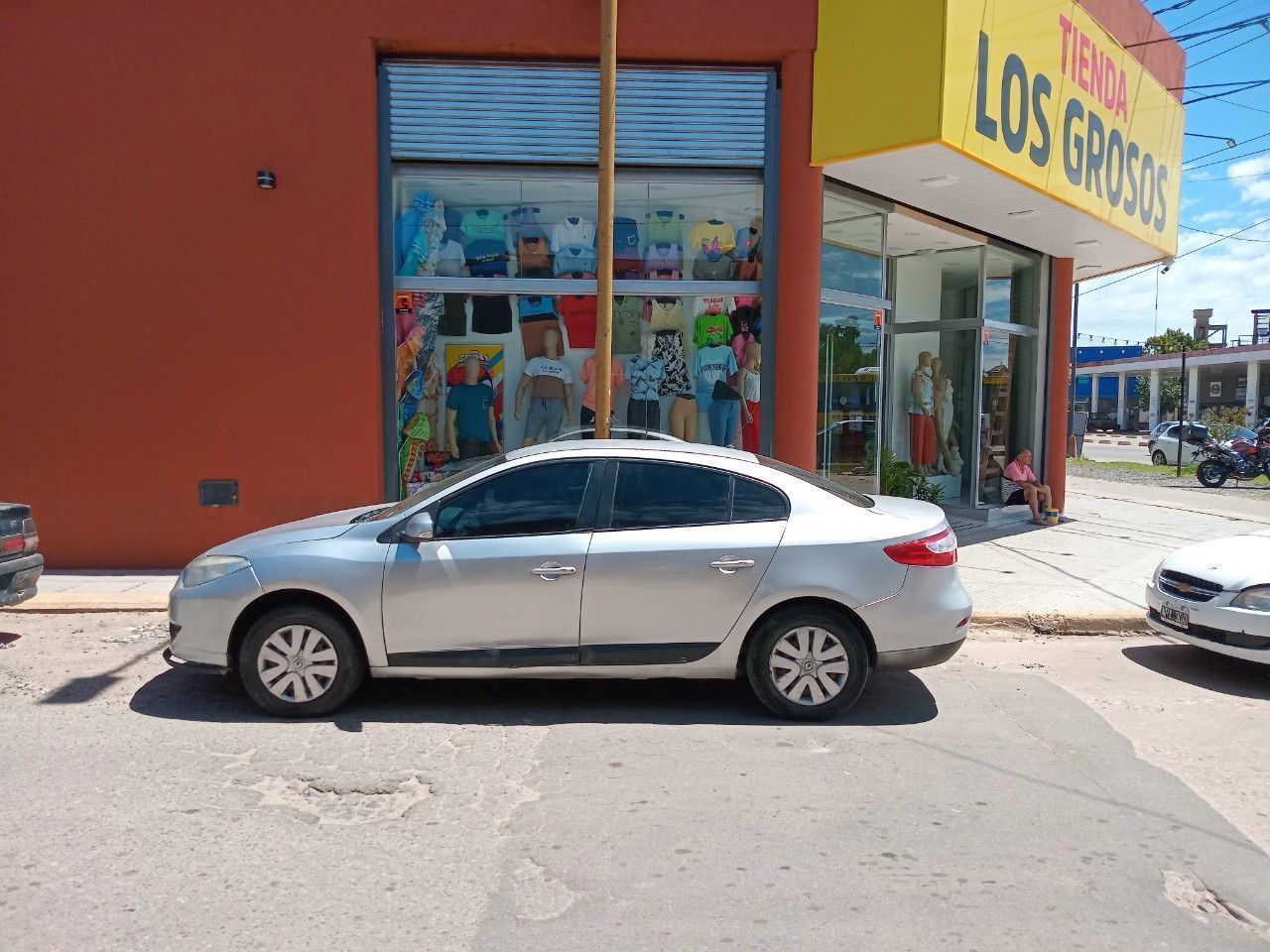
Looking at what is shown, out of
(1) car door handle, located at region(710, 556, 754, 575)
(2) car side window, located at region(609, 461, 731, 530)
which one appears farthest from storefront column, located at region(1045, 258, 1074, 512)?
(1) car door handle, located at region(710, 556, 754, 575)

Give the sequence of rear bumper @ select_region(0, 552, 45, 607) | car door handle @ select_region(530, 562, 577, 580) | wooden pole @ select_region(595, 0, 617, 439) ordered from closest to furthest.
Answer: car door handle @ select_region(530, 562, 577, 580) → rear bumper @ select_region(0, 552, 45, 607) → wooden pole @ select_region(595, 0, 617, 439)

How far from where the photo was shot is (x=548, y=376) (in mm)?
9797

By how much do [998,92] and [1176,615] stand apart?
535 cm

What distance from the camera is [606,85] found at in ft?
23.5

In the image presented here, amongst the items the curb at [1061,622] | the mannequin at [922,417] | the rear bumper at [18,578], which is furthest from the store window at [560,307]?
the mannequin at [922,417]

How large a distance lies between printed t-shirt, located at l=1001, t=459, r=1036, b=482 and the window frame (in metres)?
9.95

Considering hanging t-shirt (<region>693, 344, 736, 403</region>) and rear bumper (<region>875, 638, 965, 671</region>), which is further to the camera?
hanging t-shirt (<region>693, 344, 736, 403</region>)

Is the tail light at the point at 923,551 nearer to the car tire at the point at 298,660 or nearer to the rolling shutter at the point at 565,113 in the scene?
the car tire at the point at 298,660

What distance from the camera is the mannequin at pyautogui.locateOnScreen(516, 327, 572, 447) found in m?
9.78

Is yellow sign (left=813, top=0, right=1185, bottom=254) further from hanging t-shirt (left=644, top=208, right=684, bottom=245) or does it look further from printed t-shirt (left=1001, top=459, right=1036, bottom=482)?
printed t-shirt (left=1001, top=459, right=1036, bottom=482)

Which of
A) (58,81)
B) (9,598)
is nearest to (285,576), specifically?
(9,598)

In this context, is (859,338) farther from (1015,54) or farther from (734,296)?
(1015,54)

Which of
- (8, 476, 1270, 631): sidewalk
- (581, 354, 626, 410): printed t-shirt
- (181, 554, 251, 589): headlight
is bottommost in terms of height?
(8, 476, 1270, 631): sidewalk

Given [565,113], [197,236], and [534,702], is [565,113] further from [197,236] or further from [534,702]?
[534,702]
